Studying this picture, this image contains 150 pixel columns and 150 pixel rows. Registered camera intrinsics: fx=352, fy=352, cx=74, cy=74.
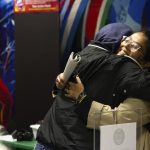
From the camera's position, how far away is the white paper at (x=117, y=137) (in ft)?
4.92

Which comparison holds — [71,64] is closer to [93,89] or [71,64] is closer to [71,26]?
[93,89]

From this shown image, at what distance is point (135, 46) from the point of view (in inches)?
76.2

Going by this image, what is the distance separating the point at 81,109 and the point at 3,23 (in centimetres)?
217

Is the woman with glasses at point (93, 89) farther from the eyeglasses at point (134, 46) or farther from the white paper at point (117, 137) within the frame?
the white paper at point (117, 137)

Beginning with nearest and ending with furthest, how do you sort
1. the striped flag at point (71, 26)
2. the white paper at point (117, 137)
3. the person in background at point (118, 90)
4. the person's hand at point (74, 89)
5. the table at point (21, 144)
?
the white paper at point (117, 137), the person in background at point (118, 90), the person's hand at point (74, 89), the table at point (21, 144), the striped flag at point (71, 26)

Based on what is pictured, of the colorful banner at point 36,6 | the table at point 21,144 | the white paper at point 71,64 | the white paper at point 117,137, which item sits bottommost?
the table at point 21,144

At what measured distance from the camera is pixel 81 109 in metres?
1.87

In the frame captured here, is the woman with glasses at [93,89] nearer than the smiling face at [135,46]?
Yes

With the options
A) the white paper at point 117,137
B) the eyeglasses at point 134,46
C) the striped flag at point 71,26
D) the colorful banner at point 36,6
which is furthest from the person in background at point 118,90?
the colorful banner at point 36,6

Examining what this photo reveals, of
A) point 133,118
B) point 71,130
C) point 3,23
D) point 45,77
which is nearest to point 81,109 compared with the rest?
point 71,130

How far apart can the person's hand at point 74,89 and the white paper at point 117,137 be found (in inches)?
17.1

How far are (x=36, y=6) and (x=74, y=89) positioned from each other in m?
1.54

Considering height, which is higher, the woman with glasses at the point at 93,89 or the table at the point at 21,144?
the woman with glasses at the point at 93,89

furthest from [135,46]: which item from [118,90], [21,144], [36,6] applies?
[36,6]
